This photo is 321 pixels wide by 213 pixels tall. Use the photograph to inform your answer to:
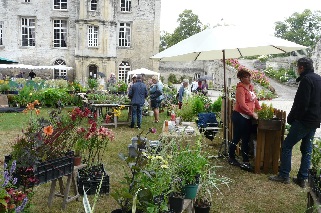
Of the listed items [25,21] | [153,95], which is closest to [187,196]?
[153,95]

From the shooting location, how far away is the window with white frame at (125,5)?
31214mm

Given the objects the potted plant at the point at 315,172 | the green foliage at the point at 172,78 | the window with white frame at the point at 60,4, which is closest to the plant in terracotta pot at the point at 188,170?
the potted plant at the point at 315,172

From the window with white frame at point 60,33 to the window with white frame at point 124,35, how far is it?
15.3 ft

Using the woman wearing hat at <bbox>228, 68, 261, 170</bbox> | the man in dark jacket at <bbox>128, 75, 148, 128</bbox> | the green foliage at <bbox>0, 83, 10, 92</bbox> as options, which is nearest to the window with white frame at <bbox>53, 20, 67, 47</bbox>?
the green foliage at <bbox>0, 83, 10, 92</bbox>

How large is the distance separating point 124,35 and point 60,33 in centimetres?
543

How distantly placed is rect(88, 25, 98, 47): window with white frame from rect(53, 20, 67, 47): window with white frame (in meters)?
2.10

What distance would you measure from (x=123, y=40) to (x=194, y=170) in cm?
2877

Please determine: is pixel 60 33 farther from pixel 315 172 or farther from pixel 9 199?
pixel 9 199

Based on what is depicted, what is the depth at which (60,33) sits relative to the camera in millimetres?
29938

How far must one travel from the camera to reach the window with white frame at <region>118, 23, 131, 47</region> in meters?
31.5

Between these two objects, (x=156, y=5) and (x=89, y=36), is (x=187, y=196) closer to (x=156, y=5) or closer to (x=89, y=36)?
(x=89, y=36)

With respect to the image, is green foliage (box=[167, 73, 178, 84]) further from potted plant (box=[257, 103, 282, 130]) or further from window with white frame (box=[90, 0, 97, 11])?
potted plant (box=[257, 103, 282, 130])

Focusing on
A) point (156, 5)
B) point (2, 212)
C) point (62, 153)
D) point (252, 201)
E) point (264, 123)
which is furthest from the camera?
point (156, 5)

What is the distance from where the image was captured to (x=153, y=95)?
1212cm
